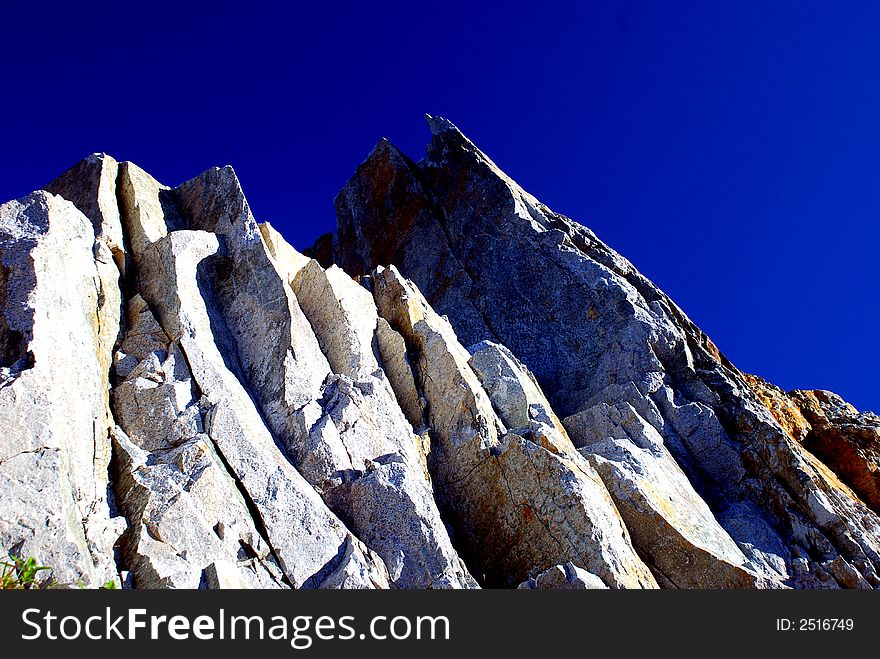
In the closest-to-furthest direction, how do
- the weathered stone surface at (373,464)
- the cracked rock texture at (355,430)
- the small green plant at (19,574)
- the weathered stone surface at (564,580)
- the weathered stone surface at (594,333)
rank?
the small green plant at (19,574) < the cracked rock texture at (355,430) < the weathered stone surface at (564,580) < the weathered stone surface at (373,464) < the weathered stone surface at (594,333)

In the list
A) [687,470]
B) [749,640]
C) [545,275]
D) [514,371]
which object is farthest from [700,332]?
[749,640]

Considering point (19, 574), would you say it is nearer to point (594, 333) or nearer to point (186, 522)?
point (186, 522)

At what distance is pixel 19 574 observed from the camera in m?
15.1

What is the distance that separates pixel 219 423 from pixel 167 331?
551cm

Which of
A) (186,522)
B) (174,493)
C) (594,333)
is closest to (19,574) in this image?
(186,522)

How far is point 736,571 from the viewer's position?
87.8ft

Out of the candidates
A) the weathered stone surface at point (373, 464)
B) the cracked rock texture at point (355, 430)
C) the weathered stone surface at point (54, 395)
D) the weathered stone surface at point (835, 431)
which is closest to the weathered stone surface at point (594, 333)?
the cracked rock texture at point (355, 430)

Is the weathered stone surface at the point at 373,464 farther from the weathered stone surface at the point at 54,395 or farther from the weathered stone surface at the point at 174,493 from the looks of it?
the weathered stone surface at the point at 54,395

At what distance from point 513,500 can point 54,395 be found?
51.4 ft

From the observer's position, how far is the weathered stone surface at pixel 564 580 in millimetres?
21234

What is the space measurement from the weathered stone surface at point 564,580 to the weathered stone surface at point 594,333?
6.67 metres

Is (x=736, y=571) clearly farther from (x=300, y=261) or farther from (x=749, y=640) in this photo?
(x=300, y=261)

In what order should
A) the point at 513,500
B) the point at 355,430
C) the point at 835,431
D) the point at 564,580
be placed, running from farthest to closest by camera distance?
the point at 835,431
the point at 355,430
the point at 513,500
the point at 564,580

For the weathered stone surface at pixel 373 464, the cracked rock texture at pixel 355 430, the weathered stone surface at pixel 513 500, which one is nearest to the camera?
the cracked rock texture at pixel 355 430
